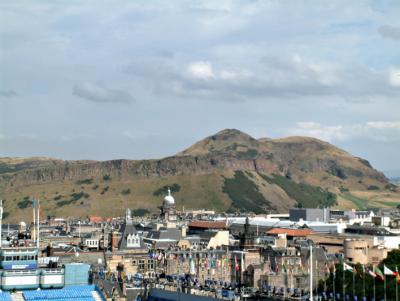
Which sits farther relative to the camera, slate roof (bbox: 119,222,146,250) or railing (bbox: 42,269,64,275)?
slate roof (bbox: 119,222,146,250)

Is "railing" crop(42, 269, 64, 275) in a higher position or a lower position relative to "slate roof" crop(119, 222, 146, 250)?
lower

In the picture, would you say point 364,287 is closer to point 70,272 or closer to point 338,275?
point 338,275

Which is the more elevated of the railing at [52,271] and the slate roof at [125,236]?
the slate roof at [125,236]

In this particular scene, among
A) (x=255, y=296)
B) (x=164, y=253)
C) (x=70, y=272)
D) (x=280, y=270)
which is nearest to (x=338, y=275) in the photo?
(x=280, y=270)

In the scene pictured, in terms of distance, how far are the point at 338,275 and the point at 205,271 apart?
28.8 metres

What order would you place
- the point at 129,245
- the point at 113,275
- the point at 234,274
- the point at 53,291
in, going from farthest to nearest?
the point at 129,245, the point at 234,274, the point at 113,275, the point at 53,291

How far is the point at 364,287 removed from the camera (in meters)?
134

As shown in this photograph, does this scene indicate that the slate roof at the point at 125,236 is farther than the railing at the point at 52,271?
Yes

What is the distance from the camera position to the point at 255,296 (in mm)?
135625

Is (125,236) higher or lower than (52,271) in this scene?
higher

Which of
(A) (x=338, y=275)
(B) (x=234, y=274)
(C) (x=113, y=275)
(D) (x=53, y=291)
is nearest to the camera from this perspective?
(D) (x=53, y=291)

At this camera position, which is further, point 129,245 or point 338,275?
point 129,245

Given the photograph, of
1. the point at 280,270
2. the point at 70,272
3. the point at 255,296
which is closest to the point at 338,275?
the point at 280,270

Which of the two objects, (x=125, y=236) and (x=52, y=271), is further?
(x=125, y=236)
